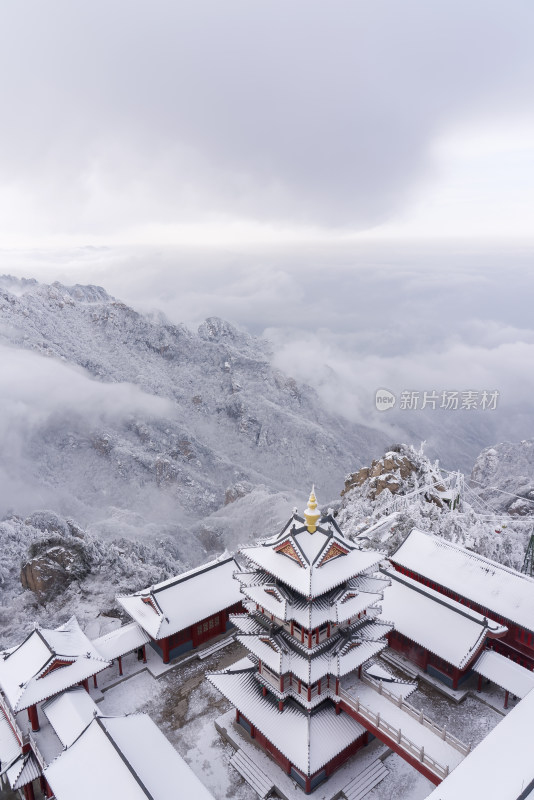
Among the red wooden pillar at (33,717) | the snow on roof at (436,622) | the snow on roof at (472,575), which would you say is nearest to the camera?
the red wooden pillar at (33,717)

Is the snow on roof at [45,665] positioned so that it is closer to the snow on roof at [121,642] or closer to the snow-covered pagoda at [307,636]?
the snow on roof at [121,642]

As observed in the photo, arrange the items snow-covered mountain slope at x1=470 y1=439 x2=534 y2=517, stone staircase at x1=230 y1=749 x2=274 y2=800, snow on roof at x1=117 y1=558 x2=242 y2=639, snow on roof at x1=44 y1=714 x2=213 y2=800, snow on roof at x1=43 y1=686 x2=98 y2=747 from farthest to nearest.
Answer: snow-covered mountain slope at x1=470 y1=439 x2=534 y2=517, snow on roof at x1=117 y1=558 x2=242 y2=639, snow on roof at x1=43 y1=686 x2=98 y2=747, stone staircase at x1=230 y1=749 x2=274 y2=800, snow on roof at x1=44 y1=714 x2=213 y2=800

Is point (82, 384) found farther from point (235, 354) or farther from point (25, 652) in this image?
point (25, 652)

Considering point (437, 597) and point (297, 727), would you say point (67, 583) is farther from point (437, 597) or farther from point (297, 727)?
point (437, 597)

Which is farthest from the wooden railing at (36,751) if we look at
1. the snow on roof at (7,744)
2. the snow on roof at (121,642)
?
the snow on roof at (121,642)

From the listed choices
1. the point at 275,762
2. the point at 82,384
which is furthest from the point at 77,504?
the point at 275,762

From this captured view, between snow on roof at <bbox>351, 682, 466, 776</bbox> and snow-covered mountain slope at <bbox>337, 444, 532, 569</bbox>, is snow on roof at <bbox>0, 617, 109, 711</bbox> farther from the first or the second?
snow-covered mountain slope at <bbox>337, 444, 532, 569</bbox>

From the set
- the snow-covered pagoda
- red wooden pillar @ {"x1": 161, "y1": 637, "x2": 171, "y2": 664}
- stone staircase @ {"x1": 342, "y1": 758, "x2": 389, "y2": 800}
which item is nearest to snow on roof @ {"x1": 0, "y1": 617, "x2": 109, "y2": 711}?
red wooden pillar @ {"x1": 161, "y1": 637, "x2": 171, "y2": 664}
